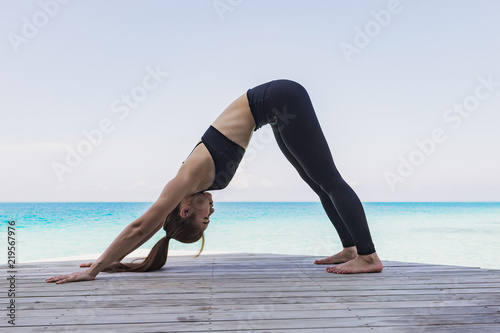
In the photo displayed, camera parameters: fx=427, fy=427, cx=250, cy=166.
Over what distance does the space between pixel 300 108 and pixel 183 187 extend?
0.83 meters

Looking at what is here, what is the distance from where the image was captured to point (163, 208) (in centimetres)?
213

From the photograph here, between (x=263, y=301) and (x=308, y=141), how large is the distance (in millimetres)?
1010

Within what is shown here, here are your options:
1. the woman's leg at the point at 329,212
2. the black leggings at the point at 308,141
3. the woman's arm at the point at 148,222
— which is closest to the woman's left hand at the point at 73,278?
the woman's arm at the point at 148,222

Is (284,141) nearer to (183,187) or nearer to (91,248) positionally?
(183,187)

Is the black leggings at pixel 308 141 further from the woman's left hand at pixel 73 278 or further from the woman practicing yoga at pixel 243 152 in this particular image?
the woman's left hand at pixel 73 278

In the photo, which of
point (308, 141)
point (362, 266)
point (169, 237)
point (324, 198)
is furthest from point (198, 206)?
point (362, 266)

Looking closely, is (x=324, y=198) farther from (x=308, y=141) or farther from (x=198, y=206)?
(x=198, y=206)

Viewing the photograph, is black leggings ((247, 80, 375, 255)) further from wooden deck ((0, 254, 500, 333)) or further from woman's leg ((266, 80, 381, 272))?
wooden deck ((0, 254, 500, 333))

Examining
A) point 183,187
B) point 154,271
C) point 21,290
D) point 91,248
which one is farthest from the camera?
point 91,248

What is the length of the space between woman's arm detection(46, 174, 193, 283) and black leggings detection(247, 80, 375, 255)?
0.65 m

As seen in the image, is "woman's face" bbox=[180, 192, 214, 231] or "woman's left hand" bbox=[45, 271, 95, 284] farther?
"woman's face" bbox=[180, 192, 214, 231]

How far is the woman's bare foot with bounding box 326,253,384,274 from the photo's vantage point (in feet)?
8.16

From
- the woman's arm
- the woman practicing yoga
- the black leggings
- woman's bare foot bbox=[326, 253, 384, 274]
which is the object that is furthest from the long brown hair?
woman's bare foot bbox=[326, 253, 384, 274]

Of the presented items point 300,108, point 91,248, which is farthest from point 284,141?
point 91,248
